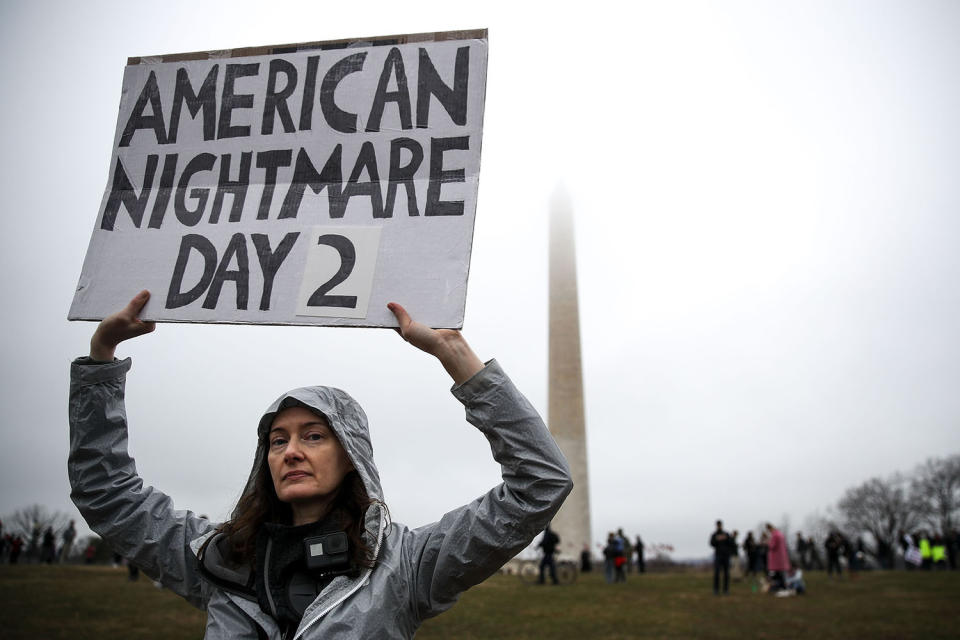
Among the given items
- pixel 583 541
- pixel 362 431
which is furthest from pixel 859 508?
pixel 362 431

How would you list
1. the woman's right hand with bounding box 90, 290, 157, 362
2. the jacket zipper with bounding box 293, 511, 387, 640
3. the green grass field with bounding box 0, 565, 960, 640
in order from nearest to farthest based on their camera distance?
1. the jacket zipper with bounding box 293, 511, 387, 640
2. the woman's right hand with bounding box 90, 290, 157, 362
3. the green grass field with bounding box 0, 565, 960, 640

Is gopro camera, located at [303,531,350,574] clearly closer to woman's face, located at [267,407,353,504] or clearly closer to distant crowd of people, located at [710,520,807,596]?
woman's face, located at [267,407,353,504]

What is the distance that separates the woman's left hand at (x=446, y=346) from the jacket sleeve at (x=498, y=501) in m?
0.04

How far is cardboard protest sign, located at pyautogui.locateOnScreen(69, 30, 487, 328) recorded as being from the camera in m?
2.62

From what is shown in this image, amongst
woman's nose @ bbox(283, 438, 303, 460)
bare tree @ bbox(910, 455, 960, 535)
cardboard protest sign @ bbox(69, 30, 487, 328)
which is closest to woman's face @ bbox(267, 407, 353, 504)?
woman's nose @ bbox(283, 438, 303, 460)

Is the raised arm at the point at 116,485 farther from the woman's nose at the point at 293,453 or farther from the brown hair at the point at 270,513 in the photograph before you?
the woman's nose at the point at 293,453

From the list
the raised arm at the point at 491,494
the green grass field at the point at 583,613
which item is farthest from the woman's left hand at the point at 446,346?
the green grass field at the point at 583,613

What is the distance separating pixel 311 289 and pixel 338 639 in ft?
3.50

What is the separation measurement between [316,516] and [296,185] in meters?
1.14

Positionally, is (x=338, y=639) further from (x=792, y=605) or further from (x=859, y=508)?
(x=859, y=508)

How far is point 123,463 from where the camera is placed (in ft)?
8.59

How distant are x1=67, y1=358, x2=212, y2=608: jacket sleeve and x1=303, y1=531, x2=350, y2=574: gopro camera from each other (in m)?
0.45

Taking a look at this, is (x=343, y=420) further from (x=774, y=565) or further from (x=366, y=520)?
(x=774, y=565)

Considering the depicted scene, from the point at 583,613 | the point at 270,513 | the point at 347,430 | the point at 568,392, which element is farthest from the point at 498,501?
the point at 568,392
